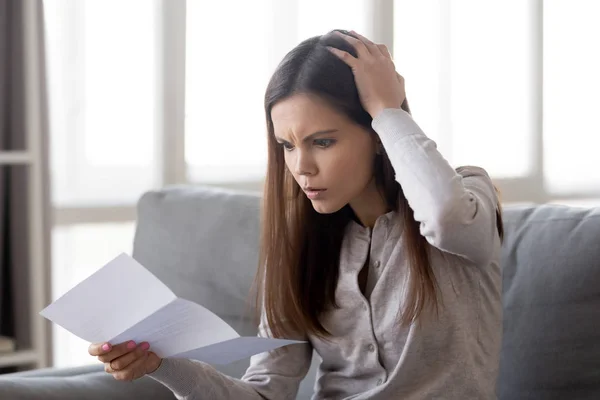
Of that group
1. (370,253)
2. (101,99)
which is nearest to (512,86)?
(101,99)

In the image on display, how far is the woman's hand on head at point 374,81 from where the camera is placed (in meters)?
1.39

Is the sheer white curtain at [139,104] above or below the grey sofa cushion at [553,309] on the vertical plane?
above

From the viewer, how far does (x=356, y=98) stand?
1423mm

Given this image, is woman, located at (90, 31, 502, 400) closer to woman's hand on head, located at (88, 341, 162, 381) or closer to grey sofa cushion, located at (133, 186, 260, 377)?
woman's hand on head, located at (88, 341, 162, 381)

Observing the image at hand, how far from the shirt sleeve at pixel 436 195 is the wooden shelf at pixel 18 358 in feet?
4.42

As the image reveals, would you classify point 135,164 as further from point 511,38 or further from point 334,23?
point 511,38

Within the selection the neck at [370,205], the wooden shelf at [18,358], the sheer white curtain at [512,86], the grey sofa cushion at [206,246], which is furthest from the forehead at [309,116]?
the sheer white curtain at [512,86]

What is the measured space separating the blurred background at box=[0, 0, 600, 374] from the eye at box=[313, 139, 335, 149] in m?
1.11

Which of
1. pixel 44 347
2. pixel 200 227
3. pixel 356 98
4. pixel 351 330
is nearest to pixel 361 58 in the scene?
pixel 356 98

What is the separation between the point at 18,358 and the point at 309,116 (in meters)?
1.27

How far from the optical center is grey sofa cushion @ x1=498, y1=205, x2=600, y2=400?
1559 millimetres

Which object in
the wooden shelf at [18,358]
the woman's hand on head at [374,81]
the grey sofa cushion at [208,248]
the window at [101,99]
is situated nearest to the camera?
the woman's hand on head at [374,81]

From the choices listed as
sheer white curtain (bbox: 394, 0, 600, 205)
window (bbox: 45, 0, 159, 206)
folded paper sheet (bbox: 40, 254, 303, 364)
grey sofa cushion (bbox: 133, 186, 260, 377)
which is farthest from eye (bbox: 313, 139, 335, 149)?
sheer white curtain (bbox: 394, 0, 600, 205)

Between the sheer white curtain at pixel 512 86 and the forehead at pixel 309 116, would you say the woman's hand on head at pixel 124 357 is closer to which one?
the forehead at pixel 309 116
